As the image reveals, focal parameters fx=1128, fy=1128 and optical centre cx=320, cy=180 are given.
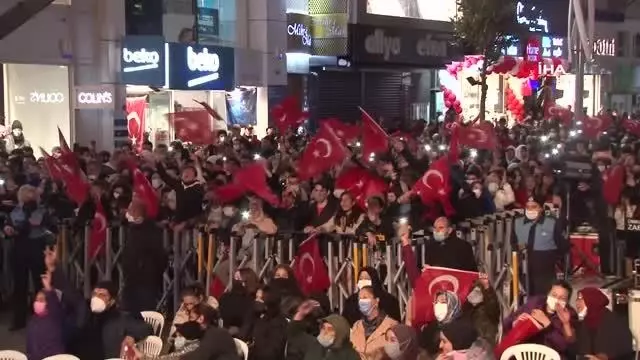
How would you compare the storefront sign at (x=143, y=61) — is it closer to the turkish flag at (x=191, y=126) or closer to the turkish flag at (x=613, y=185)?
the turkish flag at (x=191, y=126)

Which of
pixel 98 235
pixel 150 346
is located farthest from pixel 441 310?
pixel 98 235

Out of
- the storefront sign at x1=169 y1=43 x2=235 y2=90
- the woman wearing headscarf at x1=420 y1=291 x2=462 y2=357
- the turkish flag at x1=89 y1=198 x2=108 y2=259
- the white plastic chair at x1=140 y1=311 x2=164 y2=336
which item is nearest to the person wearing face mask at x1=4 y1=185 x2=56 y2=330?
the turkish flag at x1=89 y1=198 x2=108 y2=259

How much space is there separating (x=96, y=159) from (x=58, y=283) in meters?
7.95

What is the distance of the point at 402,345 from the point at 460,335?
1.94ft

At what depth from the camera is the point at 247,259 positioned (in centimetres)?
1316

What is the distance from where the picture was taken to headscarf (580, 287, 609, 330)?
31.7ft

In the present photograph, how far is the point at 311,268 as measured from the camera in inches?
498

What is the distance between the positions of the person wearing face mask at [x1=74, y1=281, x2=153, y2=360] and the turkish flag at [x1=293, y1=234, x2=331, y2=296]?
301 centimetres

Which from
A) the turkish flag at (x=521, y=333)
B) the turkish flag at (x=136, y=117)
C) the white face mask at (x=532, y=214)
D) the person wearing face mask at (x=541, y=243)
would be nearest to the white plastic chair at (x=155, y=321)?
the turkish flag at (x=521, y=333)

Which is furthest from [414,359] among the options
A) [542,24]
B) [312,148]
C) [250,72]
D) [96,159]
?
[542,24]

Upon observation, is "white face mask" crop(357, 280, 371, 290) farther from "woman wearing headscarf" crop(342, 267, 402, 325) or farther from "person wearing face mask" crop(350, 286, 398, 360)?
"person wearing face mask" crop(350, 286, 398, 360)

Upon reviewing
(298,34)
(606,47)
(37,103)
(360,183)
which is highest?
(606,47)

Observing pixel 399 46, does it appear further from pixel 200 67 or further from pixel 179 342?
pixel 179 342

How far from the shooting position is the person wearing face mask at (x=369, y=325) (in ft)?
32.3
